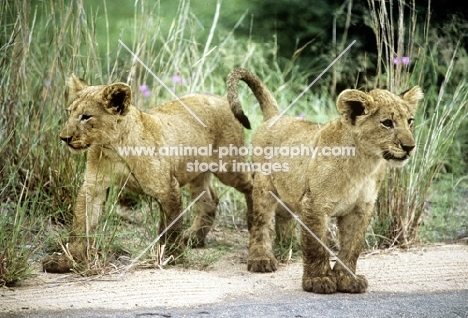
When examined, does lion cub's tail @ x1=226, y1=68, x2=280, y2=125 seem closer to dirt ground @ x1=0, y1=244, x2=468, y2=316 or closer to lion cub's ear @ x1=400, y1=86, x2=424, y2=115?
dirt ground @ x1=0, y1=244, x2=468, y2=316

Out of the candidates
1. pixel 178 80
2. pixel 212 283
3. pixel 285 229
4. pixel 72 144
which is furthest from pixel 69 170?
pixel 178 80

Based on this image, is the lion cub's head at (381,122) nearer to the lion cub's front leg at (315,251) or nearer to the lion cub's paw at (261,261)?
the lion cub's front leg at (315,251)

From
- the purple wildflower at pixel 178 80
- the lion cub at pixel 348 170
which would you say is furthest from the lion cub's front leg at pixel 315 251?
the purple wildflower at pixel 178 80

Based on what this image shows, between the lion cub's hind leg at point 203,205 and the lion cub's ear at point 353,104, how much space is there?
6.26 ft

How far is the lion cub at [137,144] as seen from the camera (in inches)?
231

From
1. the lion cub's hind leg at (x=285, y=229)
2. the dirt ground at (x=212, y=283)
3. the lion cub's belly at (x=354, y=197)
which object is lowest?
the dirt ground at (x=212, y=283)

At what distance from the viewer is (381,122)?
5.41 metres

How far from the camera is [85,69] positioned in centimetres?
685

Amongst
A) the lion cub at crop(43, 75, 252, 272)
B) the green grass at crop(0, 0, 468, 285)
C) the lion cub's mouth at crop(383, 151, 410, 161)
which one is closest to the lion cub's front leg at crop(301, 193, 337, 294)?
the lion cub's mouth at crop(383, 151, 410, 161)

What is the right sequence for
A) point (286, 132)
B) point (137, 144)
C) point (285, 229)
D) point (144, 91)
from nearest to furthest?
point (137, 144)
point (286, 132)
point (285, 229)
point (144, 91)

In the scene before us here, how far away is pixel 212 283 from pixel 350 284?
2.96ft


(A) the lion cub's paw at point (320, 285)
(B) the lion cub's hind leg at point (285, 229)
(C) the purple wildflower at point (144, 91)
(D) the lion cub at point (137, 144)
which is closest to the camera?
(A) the lion cub's paw at point (320, 285)

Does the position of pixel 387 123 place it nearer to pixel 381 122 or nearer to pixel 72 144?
pixel 381 122

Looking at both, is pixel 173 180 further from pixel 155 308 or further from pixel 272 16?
pixel 272 16
